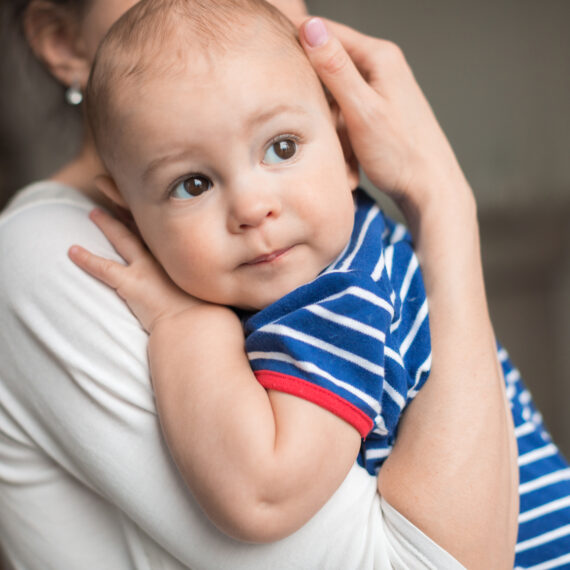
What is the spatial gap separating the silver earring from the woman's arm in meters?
0.45

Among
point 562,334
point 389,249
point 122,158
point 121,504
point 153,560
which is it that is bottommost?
point 562,334

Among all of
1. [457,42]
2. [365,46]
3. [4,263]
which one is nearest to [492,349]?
[365,46]

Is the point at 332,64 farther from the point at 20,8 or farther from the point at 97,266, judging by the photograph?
the point at 20,8

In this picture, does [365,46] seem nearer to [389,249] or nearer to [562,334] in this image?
[389,249]

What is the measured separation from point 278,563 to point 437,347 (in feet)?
1.06

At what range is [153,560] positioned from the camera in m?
Answer: 0.86

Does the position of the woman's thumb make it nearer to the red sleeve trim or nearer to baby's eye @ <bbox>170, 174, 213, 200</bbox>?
baby's eye @ <bbox>170, 174, 213, 200</bbox>

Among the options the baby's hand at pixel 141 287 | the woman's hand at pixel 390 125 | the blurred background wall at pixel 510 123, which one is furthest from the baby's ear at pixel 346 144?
the blurred background wall at pixel 510 123

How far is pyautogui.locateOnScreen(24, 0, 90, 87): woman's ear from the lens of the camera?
1.14 meters

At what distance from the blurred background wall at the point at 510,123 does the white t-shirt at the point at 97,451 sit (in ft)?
7.34

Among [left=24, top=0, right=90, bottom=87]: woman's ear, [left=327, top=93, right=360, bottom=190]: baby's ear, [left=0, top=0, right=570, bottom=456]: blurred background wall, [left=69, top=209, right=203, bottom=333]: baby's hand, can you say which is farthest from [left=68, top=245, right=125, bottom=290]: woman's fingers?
[left=0, top=0, right=570, bottom=456]: blurred background wall

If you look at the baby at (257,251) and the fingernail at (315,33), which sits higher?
the fingernail at (315,33)

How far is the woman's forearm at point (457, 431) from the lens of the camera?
80cm

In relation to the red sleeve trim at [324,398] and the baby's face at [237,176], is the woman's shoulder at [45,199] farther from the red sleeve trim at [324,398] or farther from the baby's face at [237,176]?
the red sleeve trim at [324,398]
